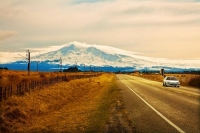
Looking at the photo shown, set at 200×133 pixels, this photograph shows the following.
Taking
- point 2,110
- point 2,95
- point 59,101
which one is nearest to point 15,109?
point 2,110

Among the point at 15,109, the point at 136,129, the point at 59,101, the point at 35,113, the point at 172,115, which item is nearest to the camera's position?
the point at 136,129

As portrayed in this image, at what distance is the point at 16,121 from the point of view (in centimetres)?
1413

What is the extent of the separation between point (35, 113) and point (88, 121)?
6.16 metres

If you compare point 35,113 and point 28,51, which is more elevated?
point 28,51

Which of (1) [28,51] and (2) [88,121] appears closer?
(2) [88,121]

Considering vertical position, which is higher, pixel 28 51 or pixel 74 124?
pixel 28 51

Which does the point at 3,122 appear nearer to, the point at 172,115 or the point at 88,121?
the point at 88,121

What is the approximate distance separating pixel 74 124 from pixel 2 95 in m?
8.60

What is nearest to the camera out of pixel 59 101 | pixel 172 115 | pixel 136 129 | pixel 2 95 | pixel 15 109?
pixel 136 129

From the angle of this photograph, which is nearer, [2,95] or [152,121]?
[152,121]

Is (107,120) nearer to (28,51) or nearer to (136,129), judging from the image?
(136,129)

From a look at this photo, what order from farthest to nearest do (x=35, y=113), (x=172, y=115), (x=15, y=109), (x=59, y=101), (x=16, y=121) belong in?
(x=59, y=101)
(x=35, y=113)
(x=15, y=109)
(x=16, y=121)
(x=172, y=115)

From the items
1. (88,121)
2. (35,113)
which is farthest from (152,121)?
(35,113)

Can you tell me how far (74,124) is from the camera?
37.8ft
